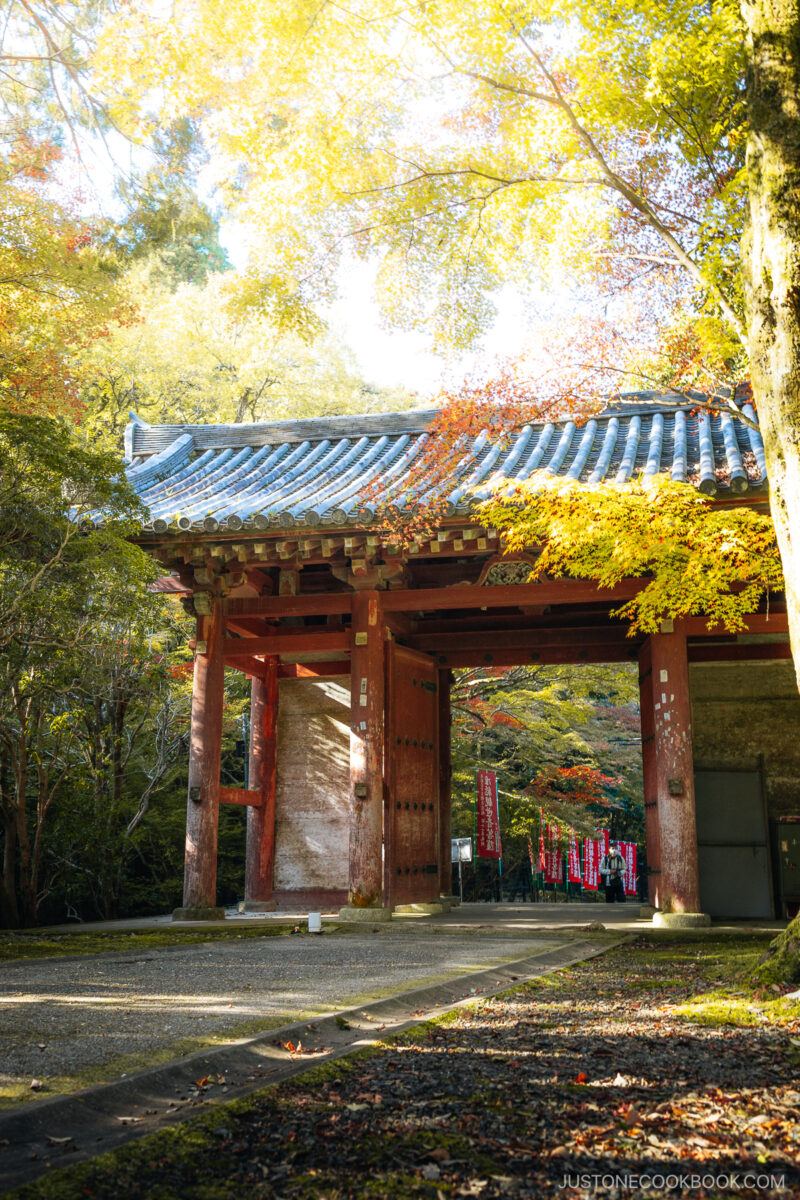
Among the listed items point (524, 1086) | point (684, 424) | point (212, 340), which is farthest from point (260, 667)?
point (212, 340)

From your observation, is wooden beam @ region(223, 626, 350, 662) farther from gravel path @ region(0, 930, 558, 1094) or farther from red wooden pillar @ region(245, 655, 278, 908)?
gravel path @ region(0, 930, 558, 1094)

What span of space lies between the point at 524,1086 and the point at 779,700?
8.80 metres

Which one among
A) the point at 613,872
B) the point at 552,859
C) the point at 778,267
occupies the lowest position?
the point at 613,872

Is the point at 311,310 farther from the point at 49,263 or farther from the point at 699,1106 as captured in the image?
the point at 699,1106

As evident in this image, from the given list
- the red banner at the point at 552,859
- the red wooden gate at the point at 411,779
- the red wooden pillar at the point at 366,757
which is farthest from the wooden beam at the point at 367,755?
the red banner at the point at 552,859

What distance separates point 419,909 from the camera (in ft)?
35.0

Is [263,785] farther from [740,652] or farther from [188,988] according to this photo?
[188,988]

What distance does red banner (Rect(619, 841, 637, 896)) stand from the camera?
20.0 metres

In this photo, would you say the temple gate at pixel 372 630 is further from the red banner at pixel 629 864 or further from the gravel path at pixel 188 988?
the red banner at pixel 629 864

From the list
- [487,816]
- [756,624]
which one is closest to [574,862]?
[487,816]

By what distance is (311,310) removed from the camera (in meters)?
8.20

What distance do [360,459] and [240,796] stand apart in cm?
447

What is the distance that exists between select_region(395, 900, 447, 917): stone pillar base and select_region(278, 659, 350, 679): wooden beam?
122 inches

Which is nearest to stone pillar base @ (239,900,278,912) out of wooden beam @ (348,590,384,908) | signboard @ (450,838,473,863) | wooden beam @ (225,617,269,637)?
wooden beam @ (348,590,384,908)
